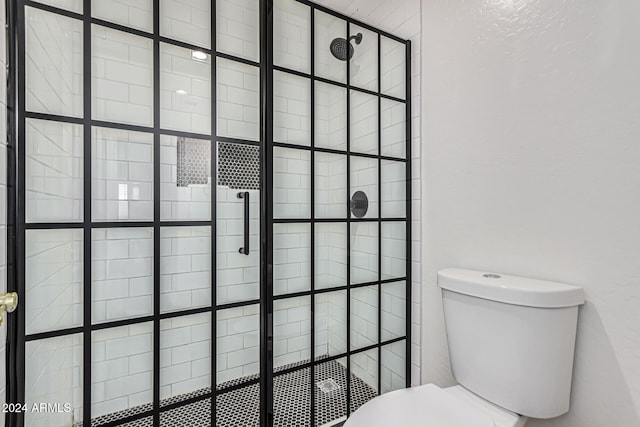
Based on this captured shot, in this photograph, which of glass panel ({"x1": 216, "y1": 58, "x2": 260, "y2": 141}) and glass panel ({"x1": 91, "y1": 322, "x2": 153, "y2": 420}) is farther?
glass panel ({"x1": 216, "y1": 58, "x2": 260, "y2": 141})

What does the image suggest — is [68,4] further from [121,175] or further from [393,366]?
[393,366]

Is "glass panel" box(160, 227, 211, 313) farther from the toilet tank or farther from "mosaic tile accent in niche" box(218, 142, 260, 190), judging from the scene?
the toilet tank

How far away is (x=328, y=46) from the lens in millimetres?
1424

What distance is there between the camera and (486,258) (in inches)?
51.1

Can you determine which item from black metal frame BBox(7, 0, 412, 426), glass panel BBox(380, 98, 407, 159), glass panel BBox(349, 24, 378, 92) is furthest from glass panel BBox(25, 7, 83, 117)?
glass panel BBox(380, 98, 407, 159)

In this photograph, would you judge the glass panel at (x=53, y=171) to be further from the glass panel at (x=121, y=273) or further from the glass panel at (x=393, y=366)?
the glass panel at (x=393, y=366)

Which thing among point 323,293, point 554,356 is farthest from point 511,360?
point 323,293

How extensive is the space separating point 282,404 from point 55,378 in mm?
783

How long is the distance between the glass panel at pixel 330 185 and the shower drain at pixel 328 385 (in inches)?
28.4

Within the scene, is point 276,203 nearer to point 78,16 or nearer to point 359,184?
point 359,184

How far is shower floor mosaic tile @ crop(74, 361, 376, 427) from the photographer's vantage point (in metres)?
1.13

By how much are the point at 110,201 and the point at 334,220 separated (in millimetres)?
839

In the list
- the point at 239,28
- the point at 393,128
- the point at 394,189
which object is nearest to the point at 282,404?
the point at 394,189

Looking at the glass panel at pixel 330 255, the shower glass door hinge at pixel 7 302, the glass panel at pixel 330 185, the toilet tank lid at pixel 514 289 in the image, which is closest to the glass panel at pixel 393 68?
the glass panel at pixel 330 185
